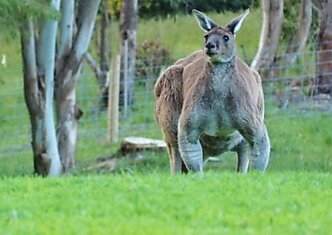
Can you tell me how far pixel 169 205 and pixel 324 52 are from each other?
1272 cm

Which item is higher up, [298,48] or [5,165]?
[298,48]

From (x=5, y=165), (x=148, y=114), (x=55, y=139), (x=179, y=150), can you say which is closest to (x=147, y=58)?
(x=148, y=114)

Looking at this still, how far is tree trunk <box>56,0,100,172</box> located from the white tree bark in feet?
1.21

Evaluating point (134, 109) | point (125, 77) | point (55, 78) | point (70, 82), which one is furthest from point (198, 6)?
point (70, 82)

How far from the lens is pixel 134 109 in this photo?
21.3 m

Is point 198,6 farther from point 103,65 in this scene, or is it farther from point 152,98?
point 152,98

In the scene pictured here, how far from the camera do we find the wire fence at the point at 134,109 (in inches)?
770

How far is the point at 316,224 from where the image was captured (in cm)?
692

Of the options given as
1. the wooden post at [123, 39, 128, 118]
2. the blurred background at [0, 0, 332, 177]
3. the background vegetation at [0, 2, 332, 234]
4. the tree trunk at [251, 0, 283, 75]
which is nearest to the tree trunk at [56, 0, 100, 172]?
the blurred background at [0, 0, 332, 177]

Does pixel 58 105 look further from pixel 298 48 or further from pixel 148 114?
pixel 298 48

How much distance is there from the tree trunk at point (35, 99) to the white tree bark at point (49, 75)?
7cm

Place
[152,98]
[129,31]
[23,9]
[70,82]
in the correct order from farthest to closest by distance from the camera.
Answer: [129,31]
[152,98]
[70,82]
[23,9]

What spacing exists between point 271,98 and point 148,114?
8.07ft

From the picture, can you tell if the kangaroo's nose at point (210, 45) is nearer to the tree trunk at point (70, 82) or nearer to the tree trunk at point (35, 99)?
the tree trunk at point (35, 99)
